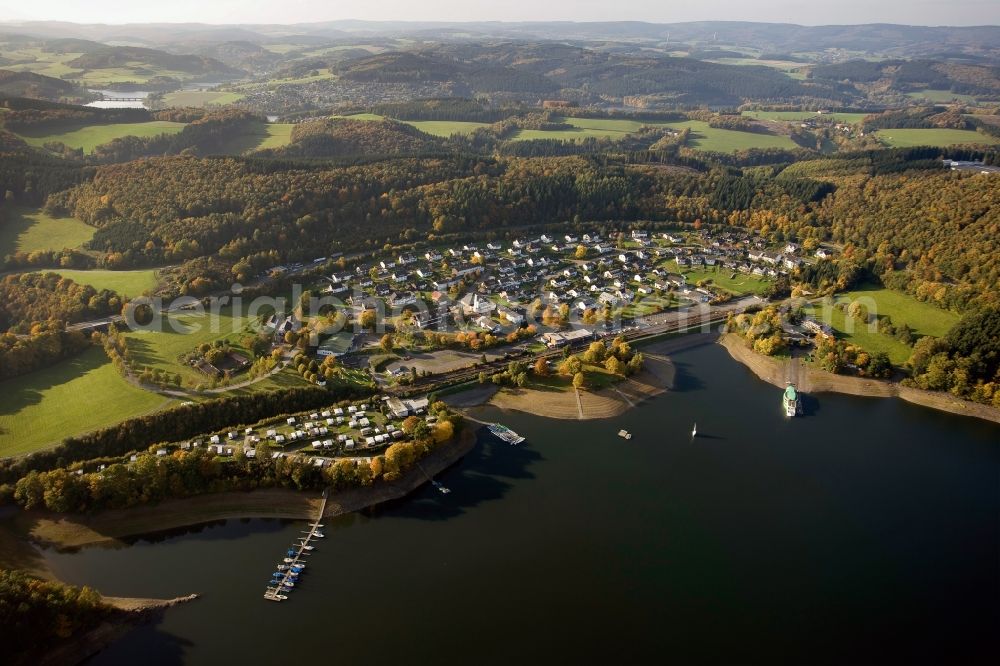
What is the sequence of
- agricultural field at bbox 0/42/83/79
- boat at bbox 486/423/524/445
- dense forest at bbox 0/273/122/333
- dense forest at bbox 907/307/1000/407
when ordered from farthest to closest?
agricultural field at bbox 0/42/83/79
dense forest at bbox 0/273/122/333
dense forest at bbox 907/307/1000/407
boat at bbox 486/423/524/445

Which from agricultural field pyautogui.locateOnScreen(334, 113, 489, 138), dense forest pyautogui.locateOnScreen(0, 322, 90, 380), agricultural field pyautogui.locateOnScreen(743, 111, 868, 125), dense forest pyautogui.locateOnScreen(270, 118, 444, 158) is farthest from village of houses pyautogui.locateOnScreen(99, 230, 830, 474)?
Result: agricultural field pyautogui.locateOnScreen(743, 111, 868, 125)

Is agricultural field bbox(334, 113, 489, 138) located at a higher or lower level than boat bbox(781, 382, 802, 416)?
higher

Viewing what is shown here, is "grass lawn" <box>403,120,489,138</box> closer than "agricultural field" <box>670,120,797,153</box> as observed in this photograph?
No

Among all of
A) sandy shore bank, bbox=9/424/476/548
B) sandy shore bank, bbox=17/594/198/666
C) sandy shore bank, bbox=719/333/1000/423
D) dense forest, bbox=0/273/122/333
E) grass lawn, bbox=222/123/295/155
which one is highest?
grass lawn, bbox=222/123/295/155

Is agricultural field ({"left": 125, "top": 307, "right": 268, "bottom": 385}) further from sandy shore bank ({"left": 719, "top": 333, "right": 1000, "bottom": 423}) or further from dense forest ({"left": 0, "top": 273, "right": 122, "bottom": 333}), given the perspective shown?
sandy shore bank ({"left": 719, "top": 333, "right": 1000, "bottom": 423})

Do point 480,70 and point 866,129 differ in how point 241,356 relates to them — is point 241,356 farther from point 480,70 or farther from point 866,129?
point 480,70

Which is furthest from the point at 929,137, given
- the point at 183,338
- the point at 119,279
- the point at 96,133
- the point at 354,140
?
the point at 96,133
